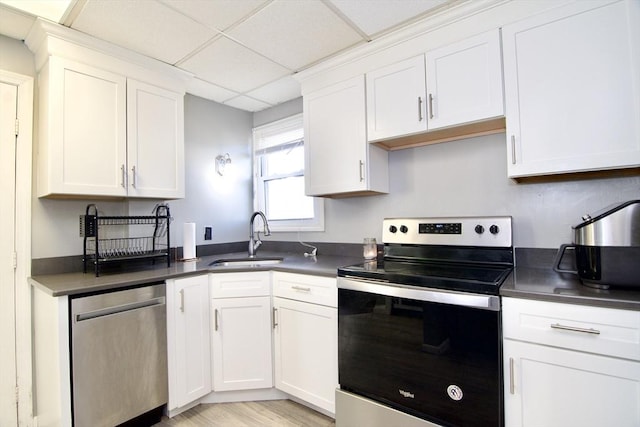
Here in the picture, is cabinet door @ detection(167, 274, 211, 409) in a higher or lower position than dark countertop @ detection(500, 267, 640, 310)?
lower

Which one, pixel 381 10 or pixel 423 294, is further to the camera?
pixel 381 10

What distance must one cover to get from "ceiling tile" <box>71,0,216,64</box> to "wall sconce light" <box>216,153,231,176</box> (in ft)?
3.35

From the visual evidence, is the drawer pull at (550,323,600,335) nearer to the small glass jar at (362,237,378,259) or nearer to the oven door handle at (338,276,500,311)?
the oven door handle at (338,276,500,311)

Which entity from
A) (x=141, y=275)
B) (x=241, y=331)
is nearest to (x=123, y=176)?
(x=141, y=275)

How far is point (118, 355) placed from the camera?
1723 mm

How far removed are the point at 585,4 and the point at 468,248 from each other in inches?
49.6

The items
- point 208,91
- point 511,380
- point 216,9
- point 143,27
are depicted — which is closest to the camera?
point 511,380

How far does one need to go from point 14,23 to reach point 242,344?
2.34m

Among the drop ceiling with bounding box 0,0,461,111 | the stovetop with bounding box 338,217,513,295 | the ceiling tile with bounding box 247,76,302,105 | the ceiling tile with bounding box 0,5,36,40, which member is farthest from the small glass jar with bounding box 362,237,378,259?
the ceiling tile with bounding box 0,5,36,40

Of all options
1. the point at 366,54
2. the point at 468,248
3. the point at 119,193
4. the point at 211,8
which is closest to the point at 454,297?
the point at 468,248

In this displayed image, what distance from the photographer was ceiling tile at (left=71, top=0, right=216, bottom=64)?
1.69m

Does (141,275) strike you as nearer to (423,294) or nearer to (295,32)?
(423,294)

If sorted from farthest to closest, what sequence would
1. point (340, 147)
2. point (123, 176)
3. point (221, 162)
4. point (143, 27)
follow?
point (221, 162), point (340, 147), point (123, 176), point (143, 27)

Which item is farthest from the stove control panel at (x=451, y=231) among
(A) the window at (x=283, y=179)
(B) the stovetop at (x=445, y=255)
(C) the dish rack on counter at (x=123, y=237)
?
(C) the dish rack on counter at (x=123, y=237)
